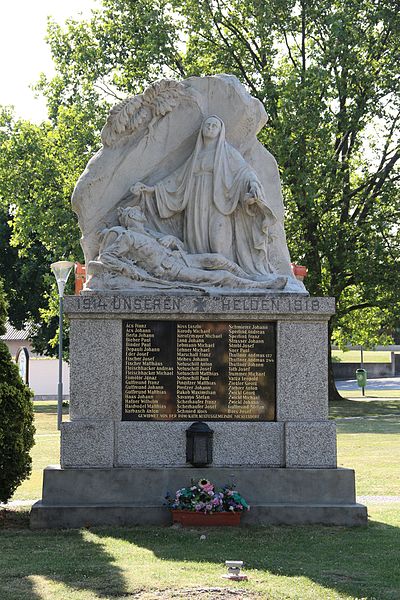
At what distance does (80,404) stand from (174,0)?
Answer: 22.0 m

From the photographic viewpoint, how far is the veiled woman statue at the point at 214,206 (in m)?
10.7

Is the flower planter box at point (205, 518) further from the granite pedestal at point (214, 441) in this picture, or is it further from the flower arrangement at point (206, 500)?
the granite pedestal at point (214, 441)

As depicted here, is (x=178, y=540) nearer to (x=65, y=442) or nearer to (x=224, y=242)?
(x=65, y=442)

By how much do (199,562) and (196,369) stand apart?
2.56 metres

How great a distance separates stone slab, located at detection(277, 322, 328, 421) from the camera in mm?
10055

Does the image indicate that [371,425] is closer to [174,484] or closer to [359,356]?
[174,484]

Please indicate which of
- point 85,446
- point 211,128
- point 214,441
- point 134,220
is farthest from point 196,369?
point 211,128

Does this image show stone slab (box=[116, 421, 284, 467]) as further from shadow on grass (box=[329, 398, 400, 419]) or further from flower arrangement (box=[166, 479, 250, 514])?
shadow on grass (box=[329, 398, 400, 419])

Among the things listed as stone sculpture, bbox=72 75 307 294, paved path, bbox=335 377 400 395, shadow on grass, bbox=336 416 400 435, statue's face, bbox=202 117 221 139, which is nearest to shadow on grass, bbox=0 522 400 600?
stone sculpture, bbox=72 75 307 294

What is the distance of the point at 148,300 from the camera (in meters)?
10.0

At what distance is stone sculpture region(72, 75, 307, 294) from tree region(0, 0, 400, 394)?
15874mm

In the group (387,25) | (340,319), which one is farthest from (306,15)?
(340,319)

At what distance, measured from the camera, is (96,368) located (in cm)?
998

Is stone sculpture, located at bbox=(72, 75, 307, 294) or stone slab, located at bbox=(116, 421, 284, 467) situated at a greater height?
stone sculpture, located at bbox=(72, 75, 307, 294)
